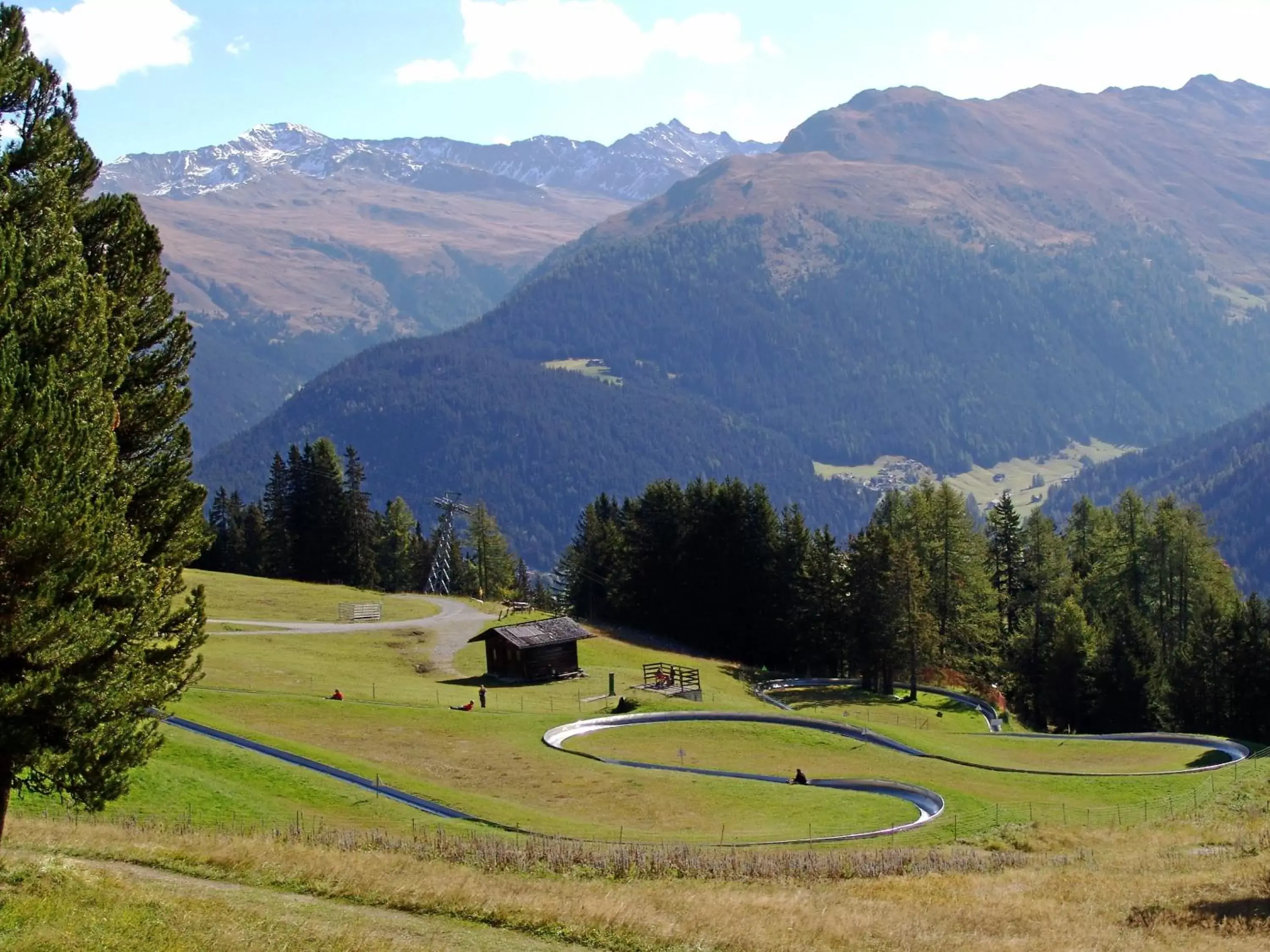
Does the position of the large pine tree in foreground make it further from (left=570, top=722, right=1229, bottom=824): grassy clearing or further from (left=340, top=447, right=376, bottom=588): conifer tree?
(left=340, top=447, right=376, bottom=588): conifer tree

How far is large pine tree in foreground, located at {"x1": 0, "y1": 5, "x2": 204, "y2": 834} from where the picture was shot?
2072 centimetres

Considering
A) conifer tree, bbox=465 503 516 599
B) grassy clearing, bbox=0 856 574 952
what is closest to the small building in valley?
grassy clearing, bbox=0 856 574 952

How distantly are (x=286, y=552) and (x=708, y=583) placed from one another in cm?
5191

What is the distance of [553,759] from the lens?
187ft

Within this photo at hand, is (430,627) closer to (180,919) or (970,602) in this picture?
(970,602)

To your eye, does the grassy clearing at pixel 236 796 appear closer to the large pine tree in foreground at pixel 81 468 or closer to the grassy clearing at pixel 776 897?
the grassy clearing at pixel 776 897

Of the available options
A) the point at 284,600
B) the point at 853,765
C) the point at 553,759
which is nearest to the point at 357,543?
the point at 284,600

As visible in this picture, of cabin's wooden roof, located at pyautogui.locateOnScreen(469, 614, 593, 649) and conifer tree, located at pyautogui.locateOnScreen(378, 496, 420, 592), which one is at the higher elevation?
conifer tree, located at pyautogui.locateOnScreen(378, 496, 420, 592)

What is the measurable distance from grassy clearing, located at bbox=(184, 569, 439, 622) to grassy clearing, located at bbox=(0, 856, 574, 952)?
74273mm

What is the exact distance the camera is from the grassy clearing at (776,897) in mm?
28422

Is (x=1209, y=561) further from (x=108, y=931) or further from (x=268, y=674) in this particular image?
(x=108, y=931)

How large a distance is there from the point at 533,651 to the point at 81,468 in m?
63.4

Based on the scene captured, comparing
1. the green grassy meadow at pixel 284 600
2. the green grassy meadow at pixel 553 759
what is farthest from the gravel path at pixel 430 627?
the green grassy meadow at pixel 553 759

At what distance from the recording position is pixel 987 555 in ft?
386
